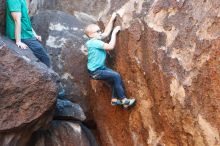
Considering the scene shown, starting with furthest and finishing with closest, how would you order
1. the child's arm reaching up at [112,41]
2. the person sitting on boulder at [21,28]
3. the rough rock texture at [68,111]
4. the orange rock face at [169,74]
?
1. the rough rock texture at [68,111]
2. the child's arm reaching up at [112,41]
3. the person sitting on boulder at [21,28]
4. the orange rock face at [169,74]

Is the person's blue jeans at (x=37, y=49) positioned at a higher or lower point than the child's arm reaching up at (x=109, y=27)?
lower

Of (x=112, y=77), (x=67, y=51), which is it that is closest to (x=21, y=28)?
(x=67, y=51)

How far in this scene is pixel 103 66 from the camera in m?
6.14

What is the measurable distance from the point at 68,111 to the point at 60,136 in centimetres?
38

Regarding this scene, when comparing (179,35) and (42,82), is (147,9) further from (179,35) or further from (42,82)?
(42,82)

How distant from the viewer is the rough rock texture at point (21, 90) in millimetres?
5520

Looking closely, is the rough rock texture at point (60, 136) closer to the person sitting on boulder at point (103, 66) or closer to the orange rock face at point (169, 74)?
the orange rock face at point (169, 74)

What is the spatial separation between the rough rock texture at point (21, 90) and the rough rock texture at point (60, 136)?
76cm

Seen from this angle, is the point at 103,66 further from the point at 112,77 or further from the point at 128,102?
the point at 128,102

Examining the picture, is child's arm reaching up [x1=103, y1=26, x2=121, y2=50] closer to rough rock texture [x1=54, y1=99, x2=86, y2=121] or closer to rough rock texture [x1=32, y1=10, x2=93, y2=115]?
rough rock texture [x1=32, y1=10, x2=93, y2=115]

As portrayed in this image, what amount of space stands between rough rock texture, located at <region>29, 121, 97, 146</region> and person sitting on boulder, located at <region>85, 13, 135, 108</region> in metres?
0.82

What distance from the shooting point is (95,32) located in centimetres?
619

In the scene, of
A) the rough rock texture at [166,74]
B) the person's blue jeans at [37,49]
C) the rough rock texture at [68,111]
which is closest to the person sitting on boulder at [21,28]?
the person's blue jeans at [37,49]

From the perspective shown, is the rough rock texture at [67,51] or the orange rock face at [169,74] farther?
the rough rock texture at [67,51]
